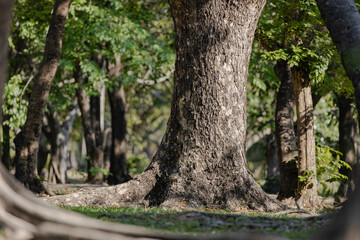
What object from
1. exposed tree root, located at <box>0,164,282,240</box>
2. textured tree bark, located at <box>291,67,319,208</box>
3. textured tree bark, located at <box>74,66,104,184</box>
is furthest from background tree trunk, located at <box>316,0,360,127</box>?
textured tree bark, located at <box>74,66,104,184</box>

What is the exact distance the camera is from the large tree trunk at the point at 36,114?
11.4 m

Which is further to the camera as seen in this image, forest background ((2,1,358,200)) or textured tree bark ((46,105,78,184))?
textured tree bark ((46,105,78,184))

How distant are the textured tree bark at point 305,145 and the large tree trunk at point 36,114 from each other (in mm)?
5649

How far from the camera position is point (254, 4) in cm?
904

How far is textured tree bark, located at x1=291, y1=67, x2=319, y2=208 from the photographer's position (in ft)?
37.3

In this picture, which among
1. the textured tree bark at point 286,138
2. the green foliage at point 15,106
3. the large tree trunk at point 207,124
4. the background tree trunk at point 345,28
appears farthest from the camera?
the green foliage at point 15,106

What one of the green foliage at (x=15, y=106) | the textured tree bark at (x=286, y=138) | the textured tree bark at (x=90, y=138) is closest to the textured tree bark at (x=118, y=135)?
the textured tree bark at (x=90, y=138)

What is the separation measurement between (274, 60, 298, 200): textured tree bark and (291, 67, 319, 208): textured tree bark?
1.63ft

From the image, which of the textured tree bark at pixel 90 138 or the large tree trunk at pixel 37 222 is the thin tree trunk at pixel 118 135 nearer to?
the textured tree bark at pixel 90 138

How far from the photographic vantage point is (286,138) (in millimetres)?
13039

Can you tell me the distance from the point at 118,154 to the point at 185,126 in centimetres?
1183

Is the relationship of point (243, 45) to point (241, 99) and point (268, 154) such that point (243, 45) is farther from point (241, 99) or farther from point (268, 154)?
point (268, 154)

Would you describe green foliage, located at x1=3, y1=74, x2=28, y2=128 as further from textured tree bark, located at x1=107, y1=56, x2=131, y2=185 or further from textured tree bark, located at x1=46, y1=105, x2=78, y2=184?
textured tree bark, located at x1=46, y1=105, x2=78, y2=184

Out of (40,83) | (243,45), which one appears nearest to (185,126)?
(243,45)
